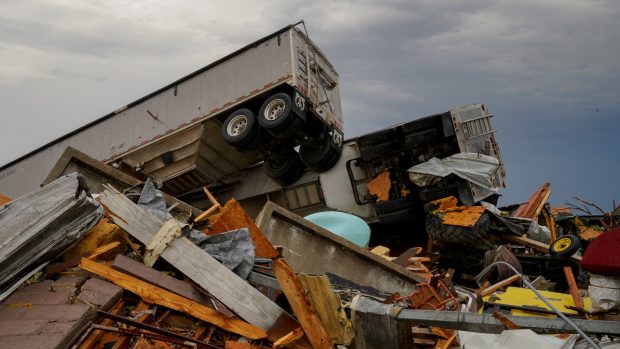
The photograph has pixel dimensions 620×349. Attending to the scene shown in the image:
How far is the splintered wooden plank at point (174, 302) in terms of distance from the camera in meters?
3.35

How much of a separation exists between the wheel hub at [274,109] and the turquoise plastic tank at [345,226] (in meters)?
3.08

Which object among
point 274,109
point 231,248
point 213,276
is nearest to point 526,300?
point 231,248

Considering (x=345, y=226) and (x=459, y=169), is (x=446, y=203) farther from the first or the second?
(x=345, y=226)

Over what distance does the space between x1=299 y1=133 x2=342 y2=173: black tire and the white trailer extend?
0.08 ft

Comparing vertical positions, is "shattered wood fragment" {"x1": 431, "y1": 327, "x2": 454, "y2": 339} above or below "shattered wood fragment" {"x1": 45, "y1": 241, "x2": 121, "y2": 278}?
below

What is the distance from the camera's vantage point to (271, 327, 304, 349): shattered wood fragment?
3.25 metres

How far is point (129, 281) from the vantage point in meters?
3.45

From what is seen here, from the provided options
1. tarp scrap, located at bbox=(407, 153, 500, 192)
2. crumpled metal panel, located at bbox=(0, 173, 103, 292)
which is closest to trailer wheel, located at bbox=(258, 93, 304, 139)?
tarp scrap, located at bbox=(407, 153, 500, 192)

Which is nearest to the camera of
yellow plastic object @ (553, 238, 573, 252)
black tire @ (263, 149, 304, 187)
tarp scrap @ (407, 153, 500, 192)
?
yellow plastic object @ (553, 238, 573, 252)

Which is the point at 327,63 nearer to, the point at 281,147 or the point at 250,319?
the point at 281,147

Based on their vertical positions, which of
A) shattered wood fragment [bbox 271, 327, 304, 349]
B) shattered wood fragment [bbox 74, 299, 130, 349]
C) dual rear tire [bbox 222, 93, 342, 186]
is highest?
dual rear tire [bbox 222, 93, 342, 186]

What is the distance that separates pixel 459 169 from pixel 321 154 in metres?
3.12

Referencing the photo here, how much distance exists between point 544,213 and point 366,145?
168 inches

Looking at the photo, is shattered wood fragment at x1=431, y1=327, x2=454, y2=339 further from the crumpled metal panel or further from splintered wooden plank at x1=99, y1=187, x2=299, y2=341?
the crumpled metal panel
